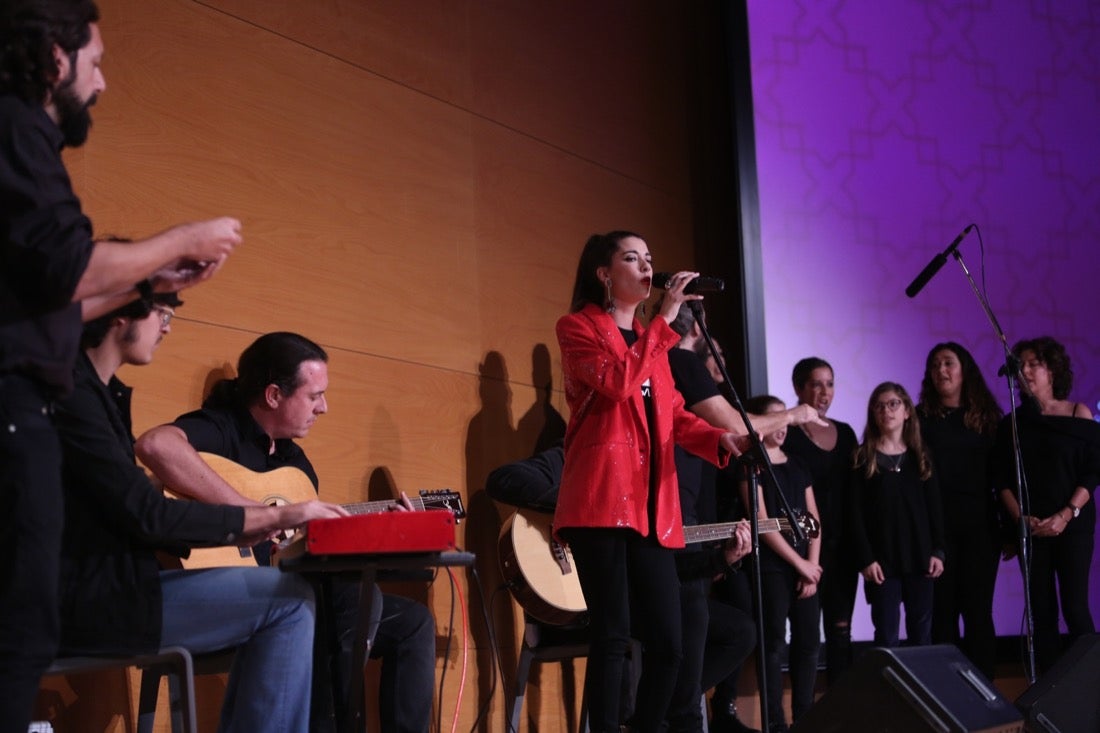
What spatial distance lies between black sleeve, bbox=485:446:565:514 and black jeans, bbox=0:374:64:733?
92.4 inches

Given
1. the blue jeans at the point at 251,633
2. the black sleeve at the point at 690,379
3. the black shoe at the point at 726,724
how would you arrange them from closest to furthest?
the blue jeans at the point at 251,633 → the black sleeve at the point at 690,379 → the black shoe at the point at 726,724

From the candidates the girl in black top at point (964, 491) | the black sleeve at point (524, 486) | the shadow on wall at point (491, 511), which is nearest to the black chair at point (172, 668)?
the black sleeve at point (524, 486)

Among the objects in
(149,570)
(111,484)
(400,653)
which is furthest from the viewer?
(400,653)

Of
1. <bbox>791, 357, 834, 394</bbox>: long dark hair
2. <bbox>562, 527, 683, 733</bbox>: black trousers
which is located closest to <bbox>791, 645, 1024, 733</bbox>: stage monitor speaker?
<bbox>562, 527, 683, 733</bbox>: black trousers

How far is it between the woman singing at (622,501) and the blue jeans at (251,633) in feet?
2.88

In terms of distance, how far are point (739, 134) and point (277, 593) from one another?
374 cm

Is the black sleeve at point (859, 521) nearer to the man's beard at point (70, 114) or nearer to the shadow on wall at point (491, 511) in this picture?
the shadow on wall at point (491, 511)

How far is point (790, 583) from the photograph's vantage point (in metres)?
4.61

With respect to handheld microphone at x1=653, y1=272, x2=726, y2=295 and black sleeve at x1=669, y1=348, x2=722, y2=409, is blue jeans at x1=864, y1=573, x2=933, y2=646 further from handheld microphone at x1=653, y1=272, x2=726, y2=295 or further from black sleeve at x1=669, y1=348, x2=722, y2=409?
handheld microphone at x1=653, y1=272, x2=726, y2=295

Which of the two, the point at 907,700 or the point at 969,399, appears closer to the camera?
the point at 907,700

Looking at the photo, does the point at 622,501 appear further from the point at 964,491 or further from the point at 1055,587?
the point at 1055,587

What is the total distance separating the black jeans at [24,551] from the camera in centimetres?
173

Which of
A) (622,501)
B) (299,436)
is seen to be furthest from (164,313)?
(622,501)

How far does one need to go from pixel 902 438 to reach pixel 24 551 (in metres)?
4.06
